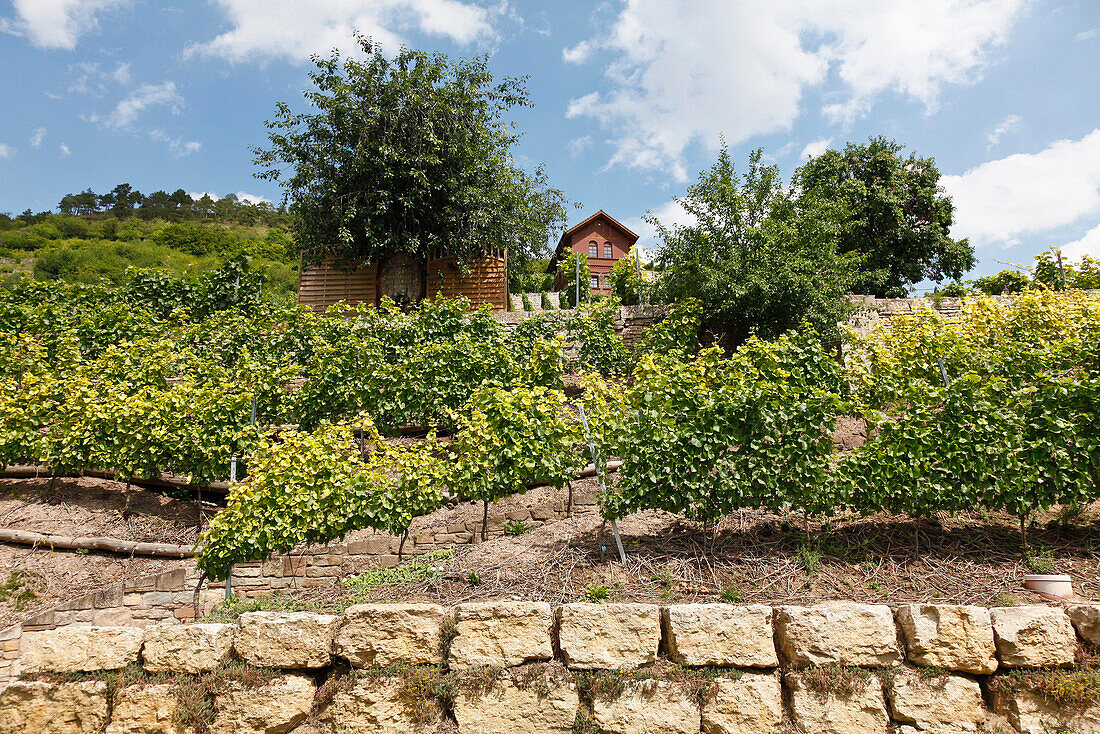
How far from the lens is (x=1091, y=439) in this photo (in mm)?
4320

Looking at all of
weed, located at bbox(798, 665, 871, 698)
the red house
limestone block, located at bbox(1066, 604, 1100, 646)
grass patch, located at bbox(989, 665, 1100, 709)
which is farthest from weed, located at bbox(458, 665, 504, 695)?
the red house

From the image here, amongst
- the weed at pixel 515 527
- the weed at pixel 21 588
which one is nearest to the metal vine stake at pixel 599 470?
the weed at pixel 515 527

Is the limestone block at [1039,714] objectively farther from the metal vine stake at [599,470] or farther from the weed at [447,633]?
the weed at [447,633]

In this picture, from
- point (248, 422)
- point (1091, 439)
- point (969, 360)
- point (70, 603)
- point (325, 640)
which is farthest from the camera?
point (248, 422)

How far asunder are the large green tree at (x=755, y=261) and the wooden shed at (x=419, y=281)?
4601 mm

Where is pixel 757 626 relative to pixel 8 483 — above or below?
below

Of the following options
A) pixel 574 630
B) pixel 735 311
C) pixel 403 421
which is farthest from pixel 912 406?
pixel 403 421

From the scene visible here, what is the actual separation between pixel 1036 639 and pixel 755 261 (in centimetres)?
660

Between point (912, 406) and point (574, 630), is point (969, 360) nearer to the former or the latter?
point (912, 406)

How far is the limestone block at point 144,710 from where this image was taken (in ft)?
13.4

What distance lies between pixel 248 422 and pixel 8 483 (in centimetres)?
317

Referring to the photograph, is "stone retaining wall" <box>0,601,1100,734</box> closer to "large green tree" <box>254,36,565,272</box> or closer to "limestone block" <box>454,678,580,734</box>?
"limestone block" <box>454,678,580,734</box>

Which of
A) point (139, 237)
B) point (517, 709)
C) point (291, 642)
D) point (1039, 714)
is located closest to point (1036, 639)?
point (1039, 714)

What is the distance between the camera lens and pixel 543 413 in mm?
5875
